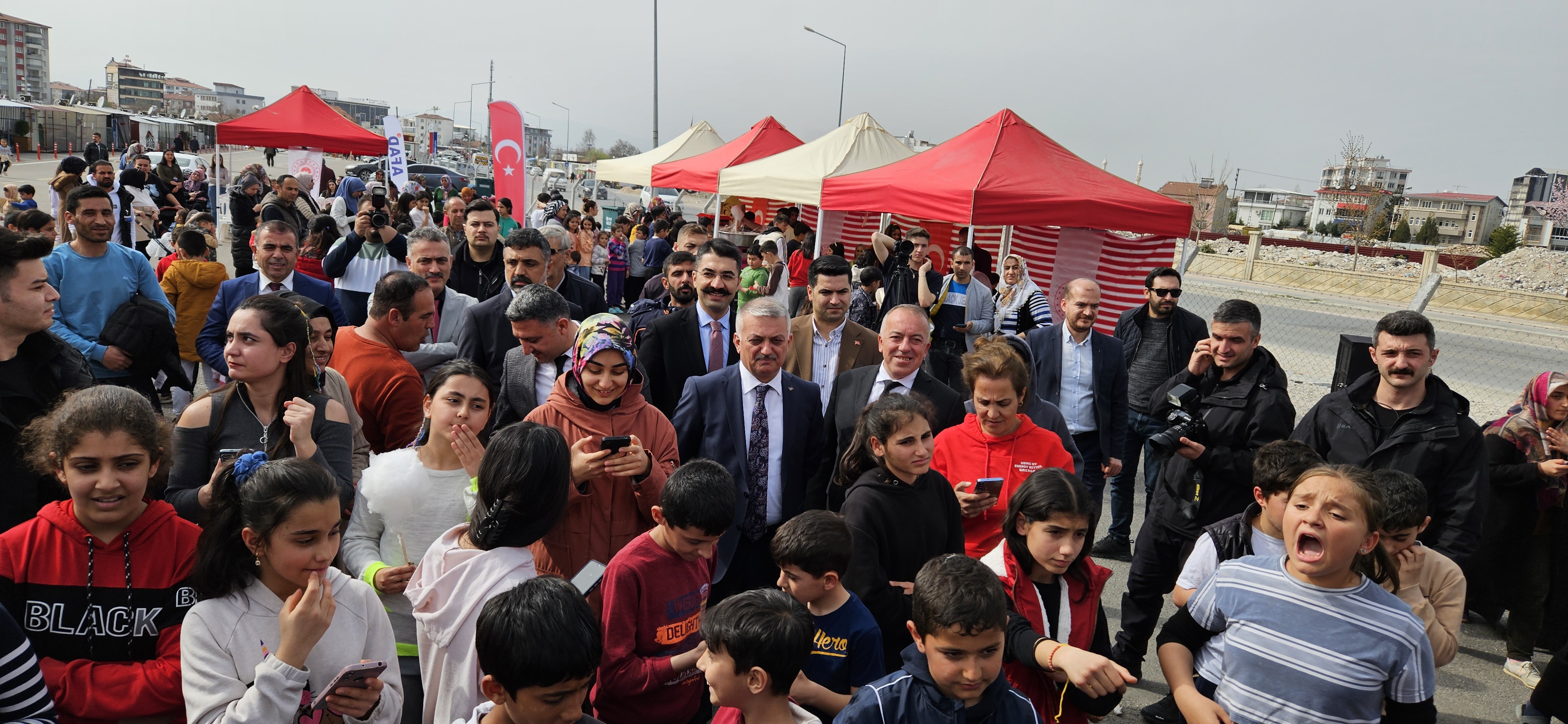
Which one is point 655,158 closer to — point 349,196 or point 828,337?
point 349,196

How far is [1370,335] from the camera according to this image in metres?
18.1

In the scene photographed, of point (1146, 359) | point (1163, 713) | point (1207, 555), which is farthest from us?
point (1146, 359)

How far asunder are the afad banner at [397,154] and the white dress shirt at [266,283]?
10.3 m

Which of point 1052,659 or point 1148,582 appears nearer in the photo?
point 1052,659

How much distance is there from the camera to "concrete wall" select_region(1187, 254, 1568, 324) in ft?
79.9

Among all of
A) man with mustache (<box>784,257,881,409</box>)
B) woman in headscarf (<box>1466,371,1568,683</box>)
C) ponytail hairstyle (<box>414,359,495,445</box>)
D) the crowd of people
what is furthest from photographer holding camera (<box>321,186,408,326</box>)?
woman in headscarf (<box>1466,371,1568,683</box>)

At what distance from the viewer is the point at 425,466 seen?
285 cm

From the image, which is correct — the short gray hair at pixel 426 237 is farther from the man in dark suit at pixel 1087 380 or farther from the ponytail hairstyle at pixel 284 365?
the man in dark suit at pixel 1087 380

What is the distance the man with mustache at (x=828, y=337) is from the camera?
4719 mm

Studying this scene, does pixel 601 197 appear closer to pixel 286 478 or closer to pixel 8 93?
pixel 286 478

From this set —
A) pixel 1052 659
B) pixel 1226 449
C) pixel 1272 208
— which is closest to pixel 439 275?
pixel 1052 659

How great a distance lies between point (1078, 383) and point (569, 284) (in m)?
3.19

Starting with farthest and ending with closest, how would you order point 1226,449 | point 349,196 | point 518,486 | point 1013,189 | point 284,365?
point 349,196 < point 1013,189 < point 1226,449 < point 284,365 < point 518,486

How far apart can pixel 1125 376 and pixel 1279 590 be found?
299 cm
